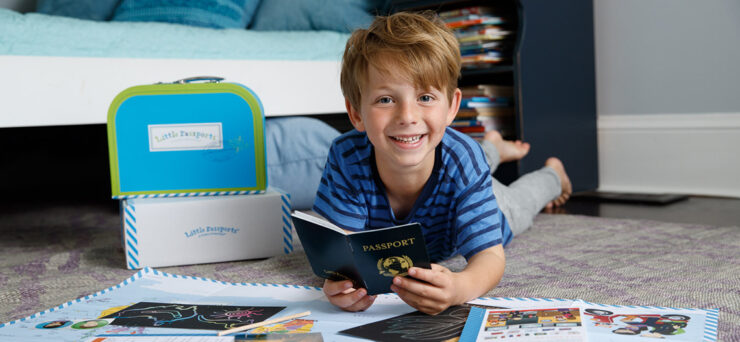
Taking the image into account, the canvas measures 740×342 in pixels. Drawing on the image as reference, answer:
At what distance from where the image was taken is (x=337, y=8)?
196 centimetres

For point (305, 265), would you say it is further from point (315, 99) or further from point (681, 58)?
point (681, 58)

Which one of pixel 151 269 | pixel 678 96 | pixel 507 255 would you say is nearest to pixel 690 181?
pixel 678 96

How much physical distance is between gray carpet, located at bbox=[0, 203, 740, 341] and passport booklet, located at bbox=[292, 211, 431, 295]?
22cm

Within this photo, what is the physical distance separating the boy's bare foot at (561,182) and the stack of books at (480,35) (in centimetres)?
32

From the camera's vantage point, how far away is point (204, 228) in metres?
1.18

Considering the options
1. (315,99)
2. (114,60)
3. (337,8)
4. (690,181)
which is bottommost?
(690,181)

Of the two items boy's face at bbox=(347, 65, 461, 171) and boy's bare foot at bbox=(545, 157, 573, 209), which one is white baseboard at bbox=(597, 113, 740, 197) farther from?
boy's face at bbox=(347, 65, 461, 171)

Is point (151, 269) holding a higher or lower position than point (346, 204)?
lower

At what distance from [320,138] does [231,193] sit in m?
0.53

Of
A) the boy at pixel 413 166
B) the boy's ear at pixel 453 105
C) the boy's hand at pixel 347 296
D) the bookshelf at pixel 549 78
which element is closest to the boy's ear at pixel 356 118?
the boy at pixel 413 166

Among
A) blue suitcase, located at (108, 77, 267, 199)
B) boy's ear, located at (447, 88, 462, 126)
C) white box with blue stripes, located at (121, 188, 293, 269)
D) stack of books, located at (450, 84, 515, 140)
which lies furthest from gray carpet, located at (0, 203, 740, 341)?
Result: stack of books, located at (450, 84, 515, 140)

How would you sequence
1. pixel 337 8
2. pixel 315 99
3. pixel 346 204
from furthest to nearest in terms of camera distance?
pixel 337 8, pixel 315 99, pixel 346 204

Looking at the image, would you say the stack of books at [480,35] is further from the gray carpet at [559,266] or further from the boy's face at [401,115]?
the boy's face at [401,115]

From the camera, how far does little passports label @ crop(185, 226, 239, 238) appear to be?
1172 mm
